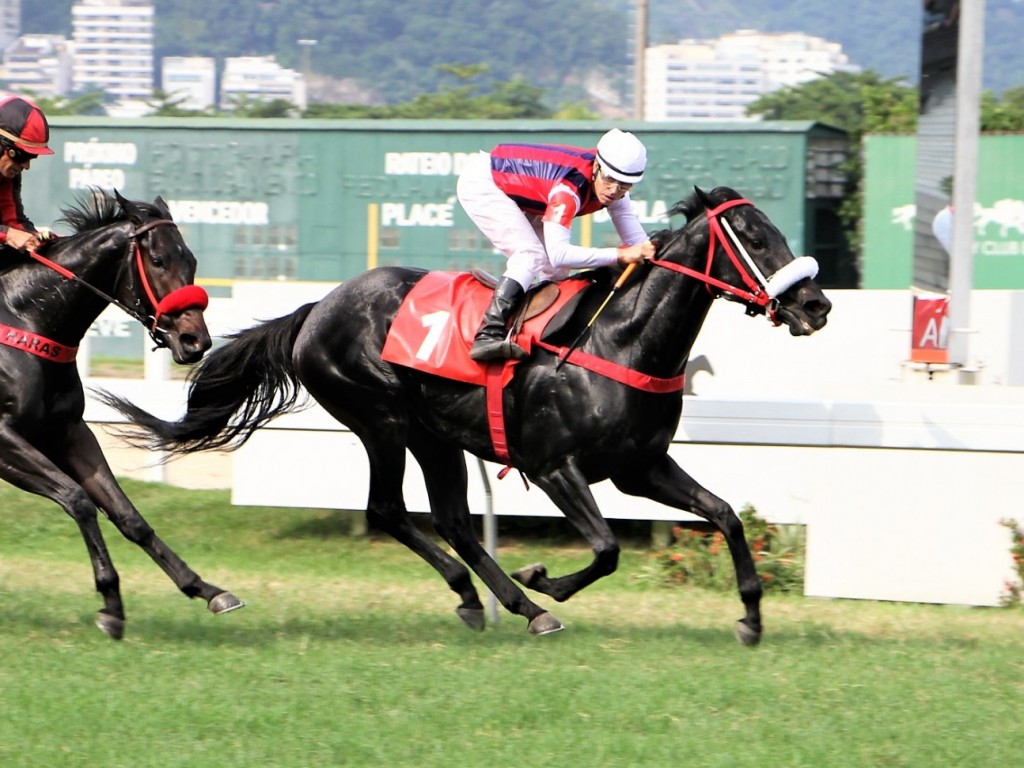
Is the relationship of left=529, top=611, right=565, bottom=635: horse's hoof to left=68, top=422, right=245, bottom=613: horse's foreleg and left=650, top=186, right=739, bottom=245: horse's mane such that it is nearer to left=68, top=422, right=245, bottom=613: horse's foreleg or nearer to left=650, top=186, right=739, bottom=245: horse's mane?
left=68, top=422, right=245, bottom=613: horse's foreleg

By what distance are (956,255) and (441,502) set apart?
158 inches

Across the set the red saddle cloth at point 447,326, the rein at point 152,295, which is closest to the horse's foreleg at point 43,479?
the rein at point 152,295

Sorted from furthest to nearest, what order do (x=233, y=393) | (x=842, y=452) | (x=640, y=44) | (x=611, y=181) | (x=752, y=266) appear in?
(x=640, y=44) < (x=842, y=452) < (x=233, y=393) < (x=611, y=181) < (x=752, y=266)

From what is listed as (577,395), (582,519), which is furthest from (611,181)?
(582,519)

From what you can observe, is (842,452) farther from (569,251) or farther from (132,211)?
(132,211)

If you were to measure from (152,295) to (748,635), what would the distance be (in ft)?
8.52

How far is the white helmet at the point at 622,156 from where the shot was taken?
228 inches

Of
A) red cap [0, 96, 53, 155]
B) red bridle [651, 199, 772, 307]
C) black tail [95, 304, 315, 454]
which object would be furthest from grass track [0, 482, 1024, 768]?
red cap [0, 96, 53, 155]

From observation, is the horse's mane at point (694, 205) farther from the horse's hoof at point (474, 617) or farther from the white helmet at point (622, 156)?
the horse's hoof at point (474, 617)

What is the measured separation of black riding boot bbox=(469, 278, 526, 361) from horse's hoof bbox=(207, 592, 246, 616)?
1298 millimetres

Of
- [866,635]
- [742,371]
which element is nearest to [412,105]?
[742,371]

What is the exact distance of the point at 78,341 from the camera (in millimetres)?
5984

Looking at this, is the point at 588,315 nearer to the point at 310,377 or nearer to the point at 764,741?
the point at 310,377

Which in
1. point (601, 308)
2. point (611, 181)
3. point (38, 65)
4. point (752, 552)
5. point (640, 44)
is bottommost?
point (752, 552)
